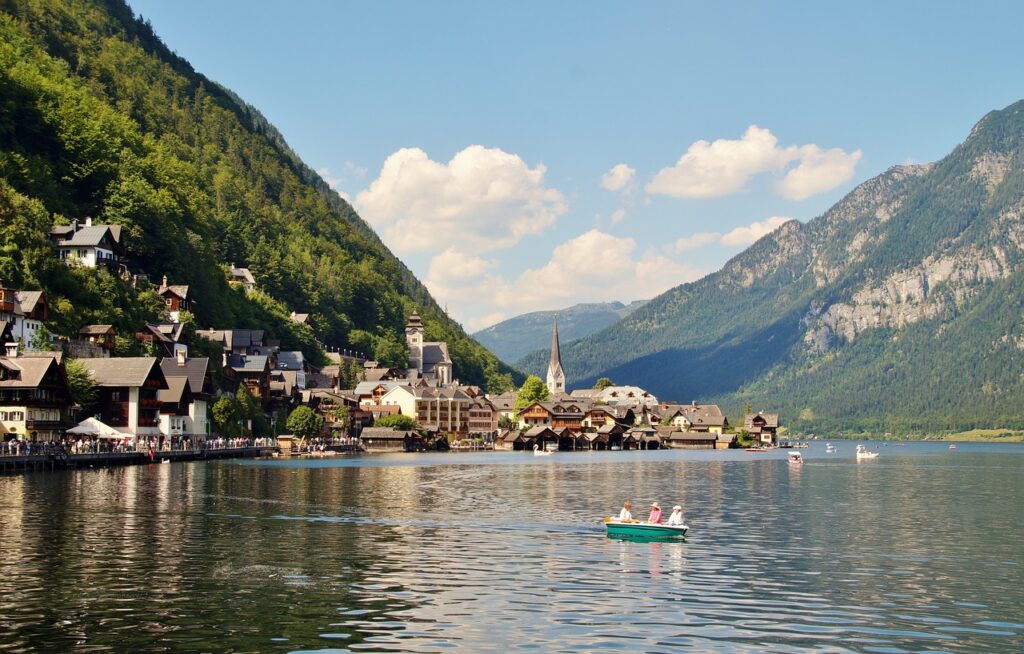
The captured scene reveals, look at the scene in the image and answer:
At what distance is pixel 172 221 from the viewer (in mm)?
176250

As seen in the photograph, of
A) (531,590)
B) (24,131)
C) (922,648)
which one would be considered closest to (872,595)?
(922,648)

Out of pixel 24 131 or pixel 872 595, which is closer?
pixel 872 595

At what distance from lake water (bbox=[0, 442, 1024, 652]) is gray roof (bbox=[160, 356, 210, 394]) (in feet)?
186

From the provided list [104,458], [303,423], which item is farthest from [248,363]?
[104,458]

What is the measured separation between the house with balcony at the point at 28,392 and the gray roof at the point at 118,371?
47.6ft

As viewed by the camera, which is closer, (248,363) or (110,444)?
(110,444)

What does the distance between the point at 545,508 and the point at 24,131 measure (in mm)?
126869

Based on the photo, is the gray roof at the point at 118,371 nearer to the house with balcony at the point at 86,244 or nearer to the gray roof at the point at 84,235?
the house with balcony at the point at 86,244

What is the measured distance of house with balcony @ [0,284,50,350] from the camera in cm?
10504

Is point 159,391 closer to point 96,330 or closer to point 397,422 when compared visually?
point 96,330

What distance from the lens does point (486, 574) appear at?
123 feet

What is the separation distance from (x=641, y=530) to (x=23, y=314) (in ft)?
273

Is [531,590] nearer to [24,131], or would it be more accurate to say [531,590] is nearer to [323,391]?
[24,131]

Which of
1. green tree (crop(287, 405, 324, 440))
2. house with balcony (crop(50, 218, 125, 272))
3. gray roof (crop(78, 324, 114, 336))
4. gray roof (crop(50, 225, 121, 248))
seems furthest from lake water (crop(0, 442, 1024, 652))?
green tree (crop(287, 405, 324, 440))
